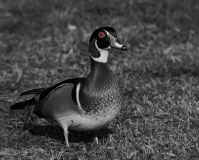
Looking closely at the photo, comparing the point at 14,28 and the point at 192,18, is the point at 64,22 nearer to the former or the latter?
the point at 14,28

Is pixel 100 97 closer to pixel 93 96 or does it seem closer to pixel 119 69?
pixel 93 96

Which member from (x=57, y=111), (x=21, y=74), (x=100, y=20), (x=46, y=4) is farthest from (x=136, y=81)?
(x=46, y=4)

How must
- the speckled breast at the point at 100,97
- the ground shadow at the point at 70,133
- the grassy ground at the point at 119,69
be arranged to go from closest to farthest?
the speckled breast at the point at 100,97, the grassy ground at the point at 119,69, the ground shadow at the point at 70,133

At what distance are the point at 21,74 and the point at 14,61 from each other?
592mm

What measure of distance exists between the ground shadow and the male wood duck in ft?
1.55

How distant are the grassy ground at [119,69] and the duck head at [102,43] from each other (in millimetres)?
752

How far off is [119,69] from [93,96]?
2261 millimetres

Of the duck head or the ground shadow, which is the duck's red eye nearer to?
the duck head

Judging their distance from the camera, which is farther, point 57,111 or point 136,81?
point 136,81

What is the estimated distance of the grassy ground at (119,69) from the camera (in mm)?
4223

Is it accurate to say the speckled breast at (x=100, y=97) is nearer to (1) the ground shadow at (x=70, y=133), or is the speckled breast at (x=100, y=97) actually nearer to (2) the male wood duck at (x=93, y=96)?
(2) the male wood duck at (x=93, y=96)

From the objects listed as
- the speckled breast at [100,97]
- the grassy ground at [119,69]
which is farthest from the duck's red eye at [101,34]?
the grassy ground at [119,69]

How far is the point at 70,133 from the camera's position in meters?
4.71

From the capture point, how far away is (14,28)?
25.7 ft
